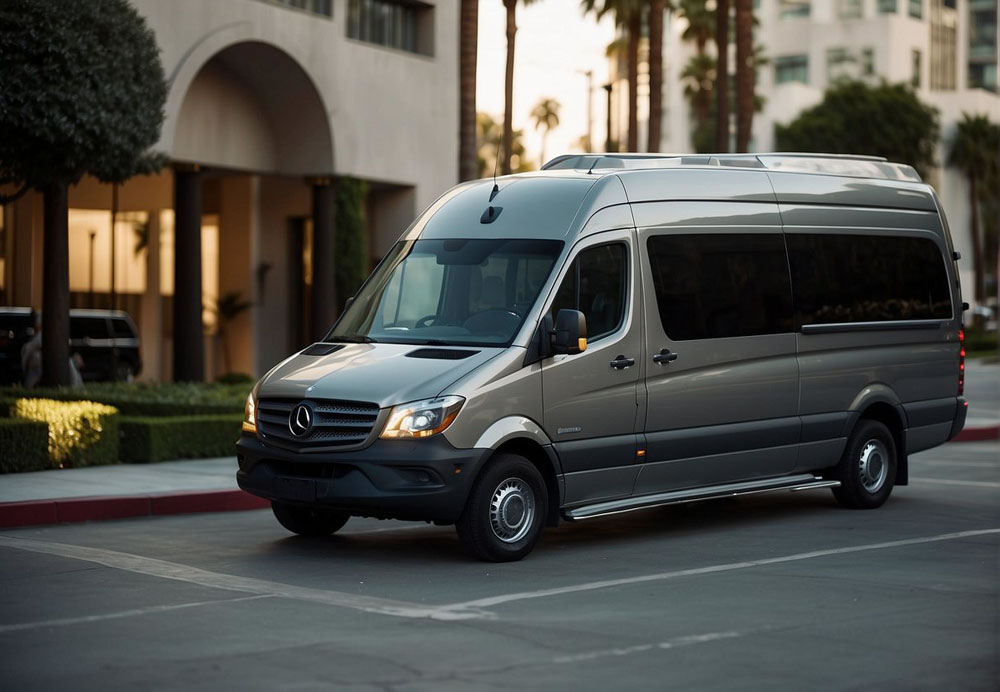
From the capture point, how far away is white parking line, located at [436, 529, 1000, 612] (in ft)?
27.8

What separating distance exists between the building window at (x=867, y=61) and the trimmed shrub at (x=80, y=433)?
7575cm

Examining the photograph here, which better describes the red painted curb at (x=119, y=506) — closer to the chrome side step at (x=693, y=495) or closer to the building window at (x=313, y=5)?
the chrome side step at (x=693, y=495)

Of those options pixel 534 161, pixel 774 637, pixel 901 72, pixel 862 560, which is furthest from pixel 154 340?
pixel 534 161

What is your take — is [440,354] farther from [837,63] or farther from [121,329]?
[837,63]

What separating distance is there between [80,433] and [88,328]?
1665 cm

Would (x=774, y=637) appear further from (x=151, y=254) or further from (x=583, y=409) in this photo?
(x=151, y=254)

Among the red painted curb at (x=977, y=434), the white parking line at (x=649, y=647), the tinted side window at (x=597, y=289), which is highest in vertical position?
the tinted side window at (x=597, y=289)

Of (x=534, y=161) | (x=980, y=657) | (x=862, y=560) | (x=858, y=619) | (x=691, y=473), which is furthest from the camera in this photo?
(x=534, y=161)

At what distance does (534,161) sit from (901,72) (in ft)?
117

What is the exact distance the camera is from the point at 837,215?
1307 centimetres

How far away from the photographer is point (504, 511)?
10.0 meters

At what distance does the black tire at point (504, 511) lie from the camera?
32.2ft

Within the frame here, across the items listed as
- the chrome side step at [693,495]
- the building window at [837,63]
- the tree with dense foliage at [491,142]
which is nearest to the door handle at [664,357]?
the chrome side step at [693,495]

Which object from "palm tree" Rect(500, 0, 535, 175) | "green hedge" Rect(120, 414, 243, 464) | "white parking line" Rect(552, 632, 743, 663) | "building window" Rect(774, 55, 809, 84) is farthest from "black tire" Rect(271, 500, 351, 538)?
"building window" Rect(774, 55, 809, 84)
